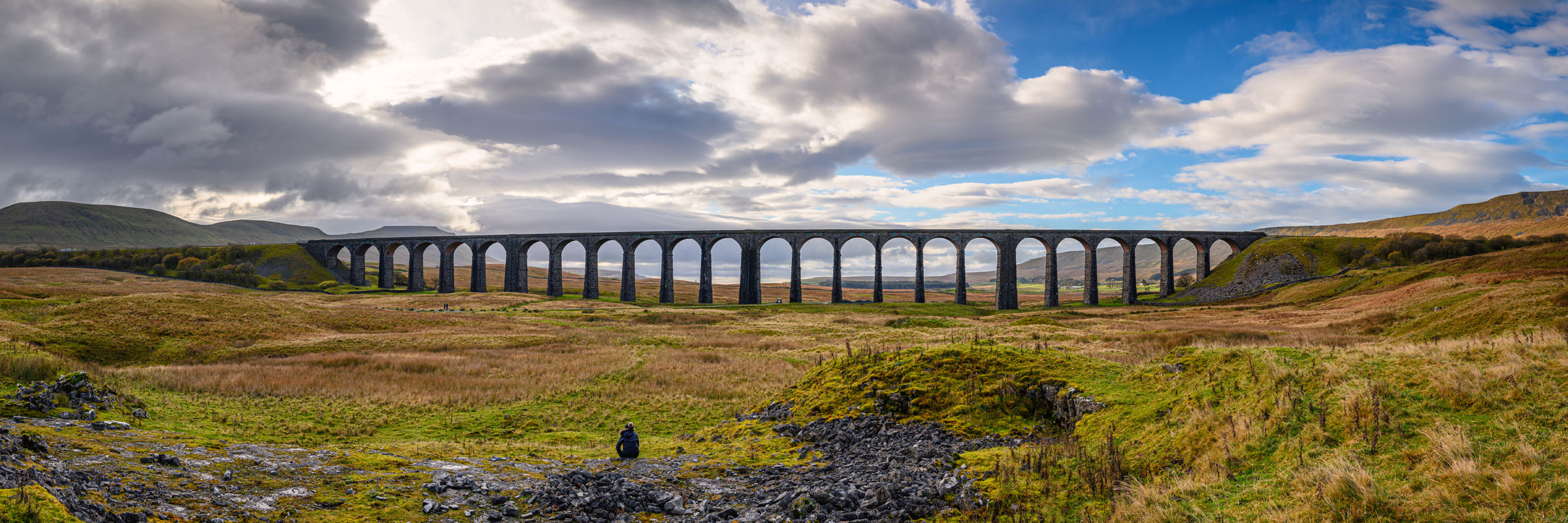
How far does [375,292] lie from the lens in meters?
92.6

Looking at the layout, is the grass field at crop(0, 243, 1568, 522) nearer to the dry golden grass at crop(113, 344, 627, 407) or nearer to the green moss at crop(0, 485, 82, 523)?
the dry golden grass at crop(113, 344, 627, 407)

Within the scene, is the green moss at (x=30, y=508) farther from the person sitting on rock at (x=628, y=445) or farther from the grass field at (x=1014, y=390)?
the person sitting on rock at (x=628, y=445)

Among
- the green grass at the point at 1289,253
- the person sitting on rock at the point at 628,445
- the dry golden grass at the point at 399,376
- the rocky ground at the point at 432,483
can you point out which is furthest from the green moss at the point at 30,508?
the green grass at the point at 1289,253

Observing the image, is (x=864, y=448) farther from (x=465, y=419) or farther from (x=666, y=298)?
(x=666, y=298)

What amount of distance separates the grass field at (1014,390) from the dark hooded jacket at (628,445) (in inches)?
42.1

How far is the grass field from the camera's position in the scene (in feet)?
21.8

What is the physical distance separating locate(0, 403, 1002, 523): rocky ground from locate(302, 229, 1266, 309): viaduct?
233 ft

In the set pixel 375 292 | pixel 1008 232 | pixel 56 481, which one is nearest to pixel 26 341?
pixel 56 481

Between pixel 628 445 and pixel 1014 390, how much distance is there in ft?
25.1

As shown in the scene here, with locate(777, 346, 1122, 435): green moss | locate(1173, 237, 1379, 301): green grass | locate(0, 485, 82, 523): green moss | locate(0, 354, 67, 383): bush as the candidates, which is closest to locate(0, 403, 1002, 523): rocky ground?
locate(0, 485, 82, 523): green moss

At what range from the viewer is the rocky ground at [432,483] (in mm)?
7219

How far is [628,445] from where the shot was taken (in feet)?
40.4

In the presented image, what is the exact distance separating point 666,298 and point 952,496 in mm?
82749

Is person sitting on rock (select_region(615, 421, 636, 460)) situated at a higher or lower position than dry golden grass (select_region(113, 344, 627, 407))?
higher
